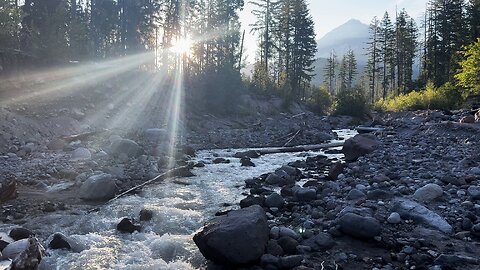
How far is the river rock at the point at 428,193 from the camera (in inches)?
295

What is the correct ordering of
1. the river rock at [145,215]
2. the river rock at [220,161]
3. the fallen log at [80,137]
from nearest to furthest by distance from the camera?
the river rock at [145,215], the river rock at [220,161], the fallen log at [80,137]

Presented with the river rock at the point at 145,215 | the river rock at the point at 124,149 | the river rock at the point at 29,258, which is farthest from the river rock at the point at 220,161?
the river rock at the point at 29,258

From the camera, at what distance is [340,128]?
111 feet

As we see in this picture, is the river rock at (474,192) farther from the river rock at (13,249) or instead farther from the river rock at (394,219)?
the river rock at (13,249)

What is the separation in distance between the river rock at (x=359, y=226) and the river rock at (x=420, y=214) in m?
0.94

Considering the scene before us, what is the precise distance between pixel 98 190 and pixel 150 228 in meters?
2.83

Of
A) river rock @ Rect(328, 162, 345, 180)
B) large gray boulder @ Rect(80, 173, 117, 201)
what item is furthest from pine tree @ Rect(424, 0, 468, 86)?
large gray boulder @ Rect(80, 173, 117, 201)

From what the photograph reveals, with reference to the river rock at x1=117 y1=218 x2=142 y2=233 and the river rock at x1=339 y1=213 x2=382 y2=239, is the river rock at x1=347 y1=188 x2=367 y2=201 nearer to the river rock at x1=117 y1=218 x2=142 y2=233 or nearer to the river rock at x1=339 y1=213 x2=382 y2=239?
the river rock at x1=339 y1=213 x2=382 y2=239

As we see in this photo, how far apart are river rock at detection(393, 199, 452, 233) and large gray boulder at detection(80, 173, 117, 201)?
673cm

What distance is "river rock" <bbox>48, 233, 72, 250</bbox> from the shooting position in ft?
20.0

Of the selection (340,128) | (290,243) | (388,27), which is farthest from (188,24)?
(290,243)

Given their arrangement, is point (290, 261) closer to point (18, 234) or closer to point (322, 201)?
point (322, 201)

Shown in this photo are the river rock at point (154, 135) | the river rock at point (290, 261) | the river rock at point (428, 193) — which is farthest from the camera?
the river rock at point (154, 135)

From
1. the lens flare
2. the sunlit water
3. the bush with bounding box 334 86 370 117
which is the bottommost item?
the sunlit water
